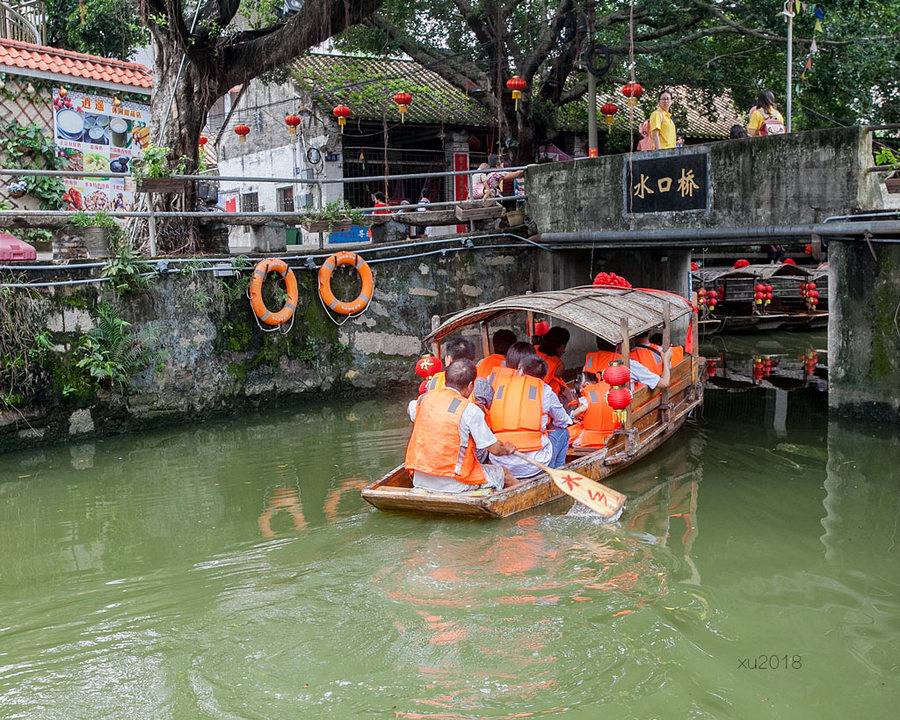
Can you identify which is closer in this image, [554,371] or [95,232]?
[554,371]

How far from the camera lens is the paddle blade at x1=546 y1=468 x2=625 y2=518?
21.9ft

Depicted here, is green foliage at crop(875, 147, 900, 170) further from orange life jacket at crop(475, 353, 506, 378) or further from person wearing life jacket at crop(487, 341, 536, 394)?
person wearing life jacket at crop(487, 341, 536, 394)

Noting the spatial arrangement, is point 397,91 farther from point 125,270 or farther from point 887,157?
point 887,157

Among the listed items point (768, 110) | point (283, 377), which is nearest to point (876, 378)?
point (768, 110)

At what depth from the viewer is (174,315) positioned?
10305 mm

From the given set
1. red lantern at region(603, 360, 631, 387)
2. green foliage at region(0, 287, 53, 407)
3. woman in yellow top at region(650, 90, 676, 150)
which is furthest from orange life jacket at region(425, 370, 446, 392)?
woman in yellow top at region(650, 90, 676, 150)

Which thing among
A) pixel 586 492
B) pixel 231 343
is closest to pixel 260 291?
pixel 231 343

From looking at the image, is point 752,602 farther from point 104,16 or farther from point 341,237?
point 104,16

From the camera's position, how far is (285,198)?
770 inches

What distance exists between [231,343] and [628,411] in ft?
17.0

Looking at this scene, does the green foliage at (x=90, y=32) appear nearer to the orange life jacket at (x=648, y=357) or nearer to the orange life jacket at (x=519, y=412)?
the orange life jacket at (x=648, y=357)

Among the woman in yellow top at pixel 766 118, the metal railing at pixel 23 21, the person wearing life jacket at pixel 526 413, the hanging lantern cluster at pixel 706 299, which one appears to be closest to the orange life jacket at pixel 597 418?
the person wearing life jacket at pixel 526 413

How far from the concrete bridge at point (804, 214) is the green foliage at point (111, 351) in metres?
5.68

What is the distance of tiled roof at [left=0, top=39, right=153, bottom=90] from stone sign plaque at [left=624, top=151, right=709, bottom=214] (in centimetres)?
854
